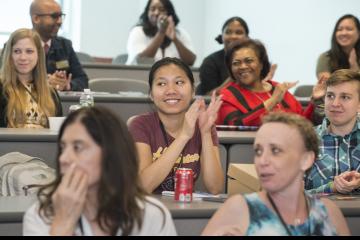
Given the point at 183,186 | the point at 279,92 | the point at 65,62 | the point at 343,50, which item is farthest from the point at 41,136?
the point at 343,50

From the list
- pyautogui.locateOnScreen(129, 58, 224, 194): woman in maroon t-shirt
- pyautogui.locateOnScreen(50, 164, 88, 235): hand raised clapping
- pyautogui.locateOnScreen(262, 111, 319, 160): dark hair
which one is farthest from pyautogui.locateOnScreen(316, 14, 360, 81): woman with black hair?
pyautogui.locateOnScreen(50, 164, 88, 235): hand raised clapping

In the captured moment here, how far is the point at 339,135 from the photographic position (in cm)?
361

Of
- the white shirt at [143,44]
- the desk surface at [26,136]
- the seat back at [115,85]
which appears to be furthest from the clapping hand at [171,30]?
the desk surface at [26,136]

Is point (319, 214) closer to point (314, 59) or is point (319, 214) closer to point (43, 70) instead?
point (43, 70)

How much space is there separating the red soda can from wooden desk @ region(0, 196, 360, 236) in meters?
0.03

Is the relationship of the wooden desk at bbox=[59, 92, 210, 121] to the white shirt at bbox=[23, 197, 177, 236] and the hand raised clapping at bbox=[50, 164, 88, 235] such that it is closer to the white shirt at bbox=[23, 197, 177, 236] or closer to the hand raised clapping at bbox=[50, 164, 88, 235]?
the white shirt at bbox=[23, 197, 177, 236]

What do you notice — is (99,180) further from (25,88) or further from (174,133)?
(25,88)

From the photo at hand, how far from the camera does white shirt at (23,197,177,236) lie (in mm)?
2203

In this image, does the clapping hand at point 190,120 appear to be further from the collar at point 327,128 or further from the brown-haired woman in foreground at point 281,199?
the brown-haired woman in foreground at point 281,199

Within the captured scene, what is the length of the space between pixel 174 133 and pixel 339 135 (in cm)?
72

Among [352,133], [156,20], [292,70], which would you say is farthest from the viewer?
[292,70]

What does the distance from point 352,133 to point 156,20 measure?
12.4ft
